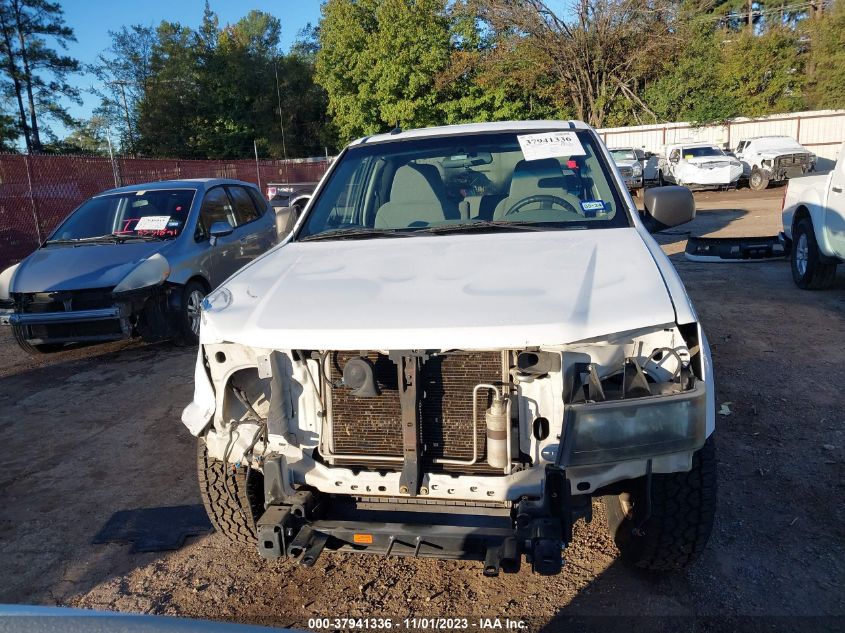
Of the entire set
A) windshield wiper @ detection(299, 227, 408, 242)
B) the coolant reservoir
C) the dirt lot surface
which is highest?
windshield wiper @ detection(299, 227, 408, 242)

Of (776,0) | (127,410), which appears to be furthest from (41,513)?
(776,0)

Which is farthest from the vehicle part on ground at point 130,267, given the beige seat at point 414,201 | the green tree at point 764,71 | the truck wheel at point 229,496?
the green tree at point 764,71

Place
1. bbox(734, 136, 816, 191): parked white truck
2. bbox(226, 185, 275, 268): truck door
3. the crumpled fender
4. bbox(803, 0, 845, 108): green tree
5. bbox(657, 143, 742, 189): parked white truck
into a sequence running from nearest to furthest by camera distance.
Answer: the crumpled fender, bbox(226, 185, 275, 268): truck door, bbox(657, 143, 742, 189): parked white truck, bbox(734, 136, 816, 191): parked white truck, bbox(803, 0, 845, 108): green tree

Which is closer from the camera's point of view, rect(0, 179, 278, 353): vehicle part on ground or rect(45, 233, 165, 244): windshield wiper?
rect(0, 179, 278, 353): vehicle part on ground

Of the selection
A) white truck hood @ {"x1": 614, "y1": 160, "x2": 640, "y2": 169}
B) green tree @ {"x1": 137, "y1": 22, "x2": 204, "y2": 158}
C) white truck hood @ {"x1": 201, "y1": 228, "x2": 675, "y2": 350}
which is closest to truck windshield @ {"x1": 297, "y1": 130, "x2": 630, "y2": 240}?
white truck hood @ {"x1": 201, "y1": 228, "x2": 675, "y2": 350}

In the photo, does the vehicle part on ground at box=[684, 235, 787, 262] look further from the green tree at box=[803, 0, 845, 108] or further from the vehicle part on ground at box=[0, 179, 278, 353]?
the green tree at box=[803, 0, 845, 108]

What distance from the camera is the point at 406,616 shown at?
275cm

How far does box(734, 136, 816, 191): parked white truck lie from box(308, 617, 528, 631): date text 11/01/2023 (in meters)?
22.9

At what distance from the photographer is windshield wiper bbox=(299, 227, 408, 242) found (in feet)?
11.6

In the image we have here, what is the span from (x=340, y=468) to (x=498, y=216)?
1.76 m

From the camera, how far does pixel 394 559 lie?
3.19 meters

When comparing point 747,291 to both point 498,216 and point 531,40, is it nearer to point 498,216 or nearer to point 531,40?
point 498,216

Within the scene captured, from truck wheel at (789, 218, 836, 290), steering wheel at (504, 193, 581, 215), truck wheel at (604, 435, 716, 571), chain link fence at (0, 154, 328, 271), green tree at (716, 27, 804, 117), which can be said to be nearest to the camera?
truck wheel at (604, 435, 716, 571)

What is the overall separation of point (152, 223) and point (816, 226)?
296 inches
